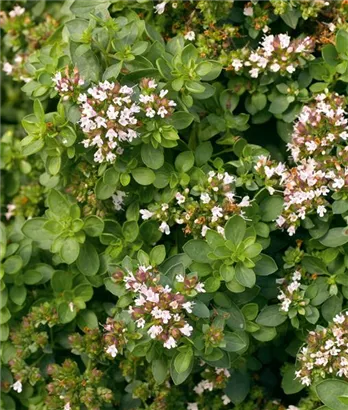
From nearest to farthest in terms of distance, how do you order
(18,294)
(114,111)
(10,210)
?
1. (114,111)
2. (18,294)
3. (10,210)


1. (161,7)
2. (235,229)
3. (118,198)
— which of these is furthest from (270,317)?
(161,7)

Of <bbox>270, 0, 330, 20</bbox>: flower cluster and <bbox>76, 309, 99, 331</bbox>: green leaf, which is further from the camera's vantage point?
<bbox>76, 309, 99, 331</bbox>: green leaf

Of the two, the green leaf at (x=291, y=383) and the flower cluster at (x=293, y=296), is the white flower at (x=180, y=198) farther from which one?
the green leaf at (x=291, y=383)

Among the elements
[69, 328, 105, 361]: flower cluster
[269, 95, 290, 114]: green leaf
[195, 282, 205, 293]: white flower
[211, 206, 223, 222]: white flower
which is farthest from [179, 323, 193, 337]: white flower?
[269, 95, 290, 114]: green leaf

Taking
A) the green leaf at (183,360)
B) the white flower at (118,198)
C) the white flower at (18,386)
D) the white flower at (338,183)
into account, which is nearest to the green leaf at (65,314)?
the white flower at (18,386)

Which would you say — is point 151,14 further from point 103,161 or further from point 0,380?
point 0,380

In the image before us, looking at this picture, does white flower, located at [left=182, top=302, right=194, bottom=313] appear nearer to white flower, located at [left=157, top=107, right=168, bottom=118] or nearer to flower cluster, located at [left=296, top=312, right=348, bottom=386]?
flower cluster, located at [left=296, top=312, right=348, bottom=386]

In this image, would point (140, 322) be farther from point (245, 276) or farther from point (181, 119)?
point (181, 119)


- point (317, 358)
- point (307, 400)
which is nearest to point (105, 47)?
point (317, 358)
